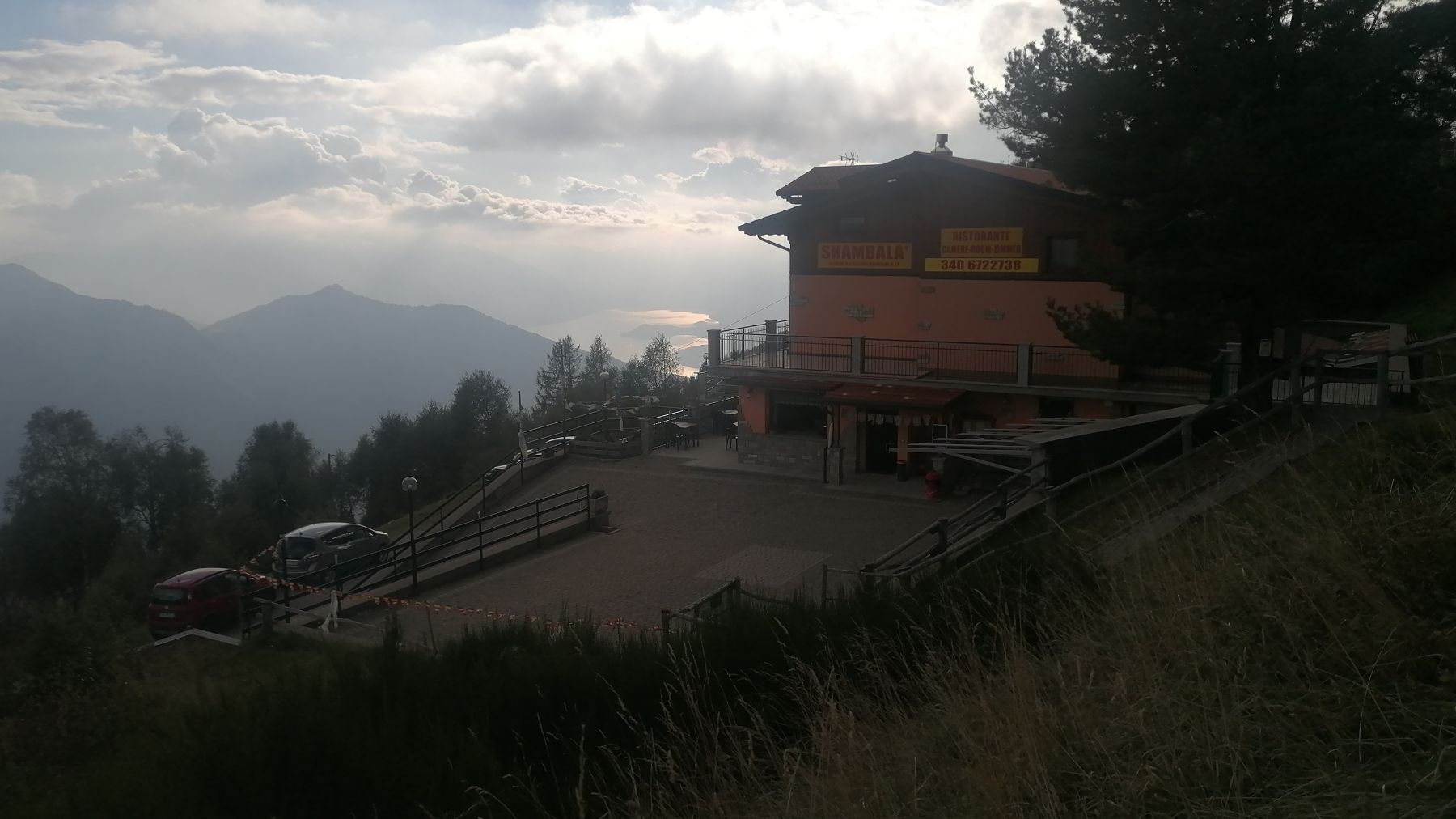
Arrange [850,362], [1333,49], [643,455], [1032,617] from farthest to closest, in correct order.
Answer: [643,455] → [850,362] → [1333,49] → [1032,617]

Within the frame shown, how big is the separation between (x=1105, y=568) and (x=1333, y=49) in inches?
429

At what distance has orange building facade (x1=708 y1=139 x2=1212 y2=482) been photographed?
21.5 m

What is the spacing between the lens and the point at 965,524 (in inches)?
651

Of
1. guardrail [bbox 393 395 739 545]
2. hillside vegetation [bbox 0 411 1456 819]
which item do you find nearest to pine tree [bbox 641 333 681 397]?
guardrail [bbox 393 395 739 545]

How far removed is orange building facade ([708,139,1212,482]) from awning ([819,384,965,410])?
4cm

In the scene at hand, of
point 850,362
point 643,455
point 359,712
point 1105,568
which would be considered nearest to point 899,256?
point 850,362

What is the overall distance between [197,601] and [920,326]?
16.1 m

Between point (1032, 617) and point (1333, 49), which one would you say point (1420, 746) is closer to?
point (1032, 617)

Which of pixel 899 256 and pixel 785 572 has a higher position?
pixel 899 256

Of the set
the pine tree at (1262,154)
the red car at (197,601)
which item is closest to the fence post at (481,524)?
the red car at (197,601)

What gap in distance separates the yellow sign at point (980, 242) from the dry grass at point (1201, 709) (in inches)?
689

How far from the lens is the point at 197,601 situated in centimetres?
1808

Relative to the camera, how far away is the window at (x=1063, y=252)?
22109 mm

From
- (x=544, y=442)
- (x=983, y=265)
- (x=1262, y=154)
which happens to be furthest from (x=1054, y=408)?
(x=544, y=442)
